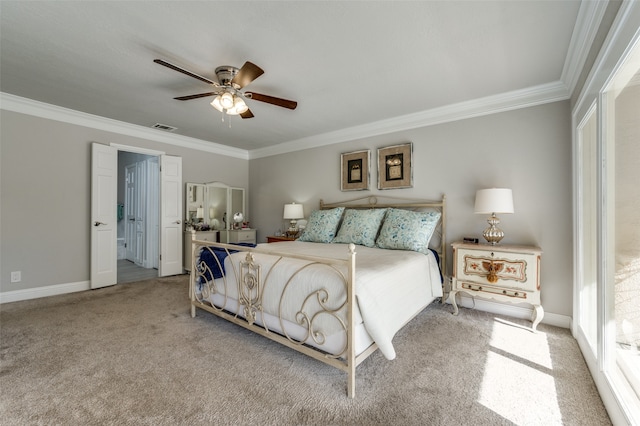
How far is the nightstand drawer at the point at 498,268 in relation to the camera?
100 inches

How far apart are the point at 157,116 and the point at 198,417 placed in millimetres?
3771

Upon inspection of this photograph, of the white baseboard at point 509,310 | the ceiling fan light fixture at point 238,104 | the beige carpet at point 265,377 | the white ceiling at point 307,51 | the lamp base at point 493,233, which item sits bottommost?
the beige carpet at point 265,377

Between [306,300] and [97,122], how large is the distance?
420cm

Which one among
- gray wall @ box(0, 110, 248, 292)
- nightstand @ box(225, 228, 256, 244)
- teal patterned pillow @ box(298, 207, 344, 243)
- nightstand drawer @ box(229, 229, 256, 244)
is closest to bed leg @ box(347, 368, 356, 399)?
teal patterned pillow @ box(298, 207, 344, 243)

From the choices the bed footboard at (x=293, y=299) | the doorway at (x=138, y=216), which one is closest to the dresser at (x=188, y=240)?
the doorway at (x=138, y=216)

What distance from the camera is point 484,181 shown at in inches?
125

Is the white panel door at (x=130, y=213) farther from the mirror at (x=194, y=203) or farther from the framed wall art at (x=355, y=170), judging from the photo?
the framed wall art at (x=355, y=170)

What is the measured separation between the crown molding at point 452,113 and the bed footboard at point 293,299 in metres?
2.43

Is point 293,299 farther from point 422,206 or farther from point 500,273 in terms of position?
point 422,206

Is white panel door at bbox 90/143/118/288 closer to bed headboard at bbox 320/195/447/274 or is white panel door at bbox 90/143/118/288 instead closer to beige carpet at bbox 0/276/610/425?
beige carpet at bbox 0/276/610/425

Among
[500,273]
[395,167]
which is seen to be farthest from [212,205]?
[500,273]

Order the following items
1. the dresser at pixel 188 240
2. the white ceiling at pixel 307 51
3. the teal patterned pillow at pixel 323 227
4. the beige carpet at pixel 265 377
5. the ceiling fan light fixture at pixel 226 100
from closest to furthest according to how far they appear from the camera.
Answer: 1. the beige carpet at pixel 265 377
2. the white ceiling at pixel 307 51
3. the ceiling fan light fixture at pixel 226 100
4. the teal patterned pillow at pixel 323 227
5. the dresser at pixel 188 240

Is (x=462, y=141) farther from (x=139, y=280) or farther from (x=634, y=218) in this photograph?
(x=139, y=280)

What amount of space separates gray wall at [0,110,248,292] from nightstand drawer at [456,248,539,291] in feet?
16.3
